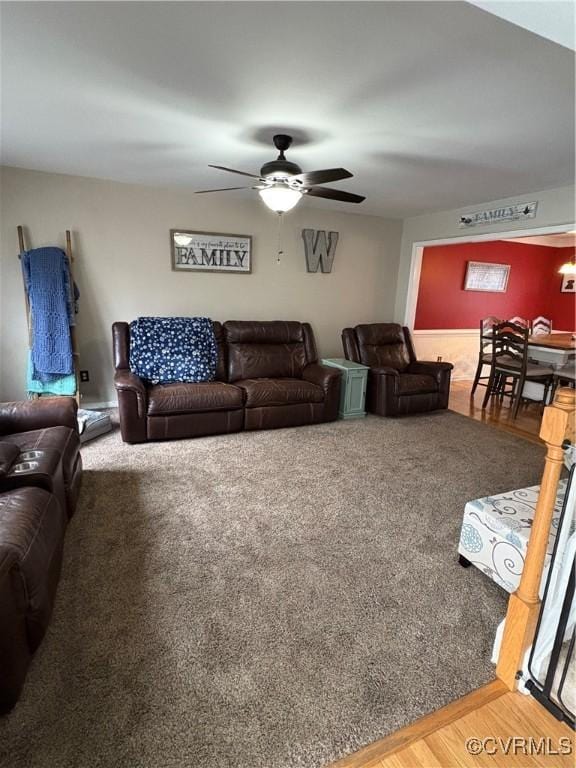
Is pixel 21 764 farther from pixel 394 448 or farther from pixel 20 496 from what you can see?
pixel 394 448

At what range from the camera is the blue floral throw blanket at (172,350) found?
3.65 m

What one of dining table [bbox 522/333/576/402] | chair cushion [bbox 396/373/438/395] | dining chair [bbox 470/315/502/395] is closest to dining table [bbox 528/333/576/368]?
dining table [bbox 522/333/576/402]

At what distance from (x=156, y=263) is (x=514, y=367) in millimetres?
4296

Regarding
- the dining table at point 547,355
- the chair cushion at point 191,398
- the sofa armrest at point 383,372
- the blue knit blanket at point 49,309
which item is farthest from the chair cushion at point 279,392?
the dining table at point 547,355

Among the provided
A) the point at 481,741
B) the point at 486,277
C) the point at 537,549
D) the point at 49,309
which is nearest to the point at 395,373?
the point at 537,549

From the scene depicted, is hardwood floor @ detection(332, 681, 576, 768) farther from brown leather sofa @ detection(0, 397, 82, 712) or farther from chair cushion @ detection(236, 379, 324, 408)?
chair cushion @ detection(236, 379, 324, 408)

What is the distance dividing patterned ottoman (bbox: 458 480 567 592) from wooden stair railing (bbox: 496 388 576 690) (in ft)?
1.24

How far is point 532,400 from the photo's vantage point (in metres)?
4.98

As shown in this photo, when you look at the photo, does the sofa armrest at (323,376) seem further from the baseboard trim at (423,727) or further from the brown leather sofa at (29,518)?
the baseboard trim at (423,727)

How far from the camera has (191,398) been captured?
134 inches

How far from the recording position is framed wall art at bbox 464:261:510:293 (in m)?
5.96

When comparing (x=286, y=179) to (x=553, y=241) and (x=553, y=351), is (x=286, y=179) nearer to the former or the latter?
(x=553, y=351)

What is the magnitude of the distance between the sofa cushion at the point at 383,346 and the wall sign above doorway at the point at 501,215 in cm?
141

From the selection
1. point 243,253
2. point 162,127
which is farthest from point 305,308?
point 162,127
